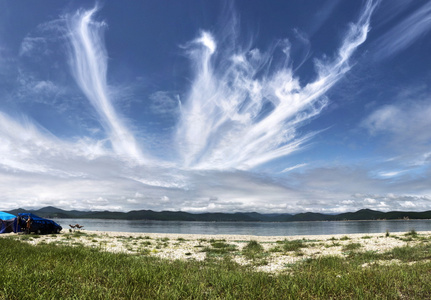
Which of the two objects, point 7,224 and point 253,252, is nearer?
point 253,252

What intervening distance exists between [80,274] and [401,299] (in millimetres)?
8289

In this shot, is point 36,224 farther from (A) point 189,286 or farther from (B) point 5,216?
(A) point 189,286

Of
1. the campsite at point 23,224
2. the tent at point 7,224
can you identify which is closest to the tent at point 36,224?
the campsite at point 23,224

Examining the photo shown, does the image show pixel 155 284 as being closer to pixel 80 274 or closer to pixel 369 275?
pixel 80 274

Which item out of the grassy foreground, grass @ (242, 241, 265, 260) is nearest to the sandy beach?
grass @ (242, 241, 265, 260)

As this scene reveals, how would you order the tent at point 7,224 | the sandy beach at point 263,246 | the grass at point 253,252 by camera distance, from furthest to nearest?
the tent at point 7,224 < the grass at point 253,252 < the sandy beach at point 263,246

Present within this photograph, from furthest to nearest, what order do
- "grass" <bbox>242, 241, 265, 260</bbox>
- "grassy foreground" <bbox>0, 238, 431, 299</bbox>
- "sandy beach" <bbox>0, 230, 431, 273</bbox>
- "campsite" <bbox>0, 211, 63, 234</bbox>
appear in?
"campsite" <bbox>0, 211, 63, 234</bbox>
"grass" <bbox>242, 241, 265, 260</bbox>
"sandy beach" <bbox>0, 230, 431, 273</bbox>
"grassy foreground" <bbox>0, 238, 431, 299</bbox>

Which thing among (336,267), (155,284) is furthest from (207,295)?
(336,267)

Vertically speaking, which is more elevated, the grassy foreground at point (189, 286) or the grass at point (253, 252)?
the grassy foreground at point (189, 286)

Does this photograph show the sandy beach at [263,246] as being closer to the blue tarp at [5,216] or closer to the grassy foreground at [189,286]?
the grassy foreground at [189,286]

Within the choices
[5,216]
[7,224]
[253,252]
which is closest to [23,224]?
[7,224]

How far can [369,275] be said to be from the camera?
26.0ft

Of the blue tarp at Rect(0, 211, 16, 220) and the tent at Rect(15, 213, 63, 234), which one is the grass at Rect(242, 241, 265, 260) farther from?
the blue tarp at Rect(0, 211, 16, 220)

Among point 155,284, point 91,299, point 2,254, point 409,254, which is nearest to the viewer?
point 91,299
